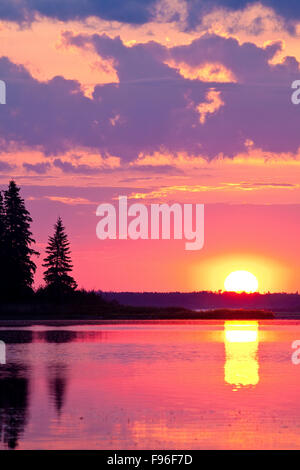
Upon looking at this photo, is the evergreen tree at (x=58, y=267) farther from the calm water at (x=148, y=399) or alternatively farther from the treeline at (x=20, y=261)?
the calm water at (x=148, y=399)

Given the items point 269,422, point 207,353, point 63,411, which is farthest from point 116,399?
point 207,353

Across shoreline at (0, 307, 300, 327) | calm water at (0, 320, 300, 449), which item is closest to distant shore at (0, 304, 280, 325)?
shoreline at (0, 307, 300, 327)

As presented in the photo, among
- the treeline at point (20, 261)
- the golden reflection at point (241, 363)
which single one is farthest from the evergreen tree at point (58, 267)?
the golden reflection at point (241, 363)

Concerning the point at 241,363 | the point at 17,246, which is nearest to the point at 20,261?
the point at 17,246

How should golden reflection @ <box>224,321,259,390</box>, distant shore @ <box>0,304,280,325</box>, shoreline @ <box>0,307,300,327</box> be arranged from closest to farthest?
1. golden reflection @ <box>224,321,259,390</box>
2. shoreline @ <box>0,307,300,327</box>
3. distant shore @ <box>0,304,280,325</box>

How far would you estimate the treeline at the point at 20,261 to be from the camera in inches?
4298

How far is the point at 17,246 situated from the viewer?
113 meters

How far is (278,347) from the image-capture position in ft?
183

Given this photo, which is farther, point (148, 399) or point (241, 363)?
point (241, 363)

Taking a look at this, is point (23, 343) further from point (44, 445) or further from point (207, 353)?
point (44, 445)

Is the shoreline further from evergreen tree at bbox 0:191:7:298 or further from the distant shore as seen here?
evergreen tree at bbox 0:191:7:298

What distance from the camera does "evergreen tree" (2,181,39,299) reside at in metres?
109

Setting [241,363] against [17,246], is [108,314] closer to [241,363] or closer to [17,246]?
[17,246]

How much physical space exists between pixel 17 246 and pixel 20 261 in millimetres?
2106
